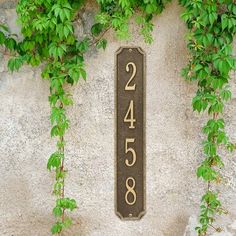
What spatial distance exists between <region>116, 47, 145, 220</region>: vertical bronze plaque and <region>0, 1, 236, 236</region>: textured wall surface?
0.05 metres

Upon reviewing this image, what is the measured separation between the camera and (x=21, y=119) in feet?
11.5

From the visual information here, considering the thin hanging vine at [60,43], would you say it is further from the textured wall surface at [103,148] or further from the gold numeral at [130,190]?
the gold numeral at [130,190]

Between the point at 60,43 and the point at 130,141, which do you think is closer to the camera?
the point at 60,43

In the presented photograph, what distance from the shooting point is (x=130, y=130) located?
3523 millimetres

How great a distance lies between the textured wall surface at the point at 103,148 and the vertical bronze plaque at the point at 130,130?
49 mm

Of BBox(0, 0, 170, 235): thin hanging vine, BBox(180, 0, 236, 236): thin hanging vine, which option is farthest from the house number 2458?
BBox(180, 0, 236, 236): thin hanging vine

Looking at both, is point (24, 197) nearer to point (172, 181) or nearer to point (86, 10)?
point (172, 181)

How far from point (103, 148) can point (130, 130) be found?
233mm

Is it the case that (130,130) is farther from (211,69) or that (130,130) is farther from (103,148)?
(211,69)

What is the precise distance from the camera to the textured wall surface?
11.5 ft

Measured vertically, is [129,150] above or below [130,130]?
below

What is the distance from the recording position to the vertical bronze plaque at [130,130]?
3.52 m

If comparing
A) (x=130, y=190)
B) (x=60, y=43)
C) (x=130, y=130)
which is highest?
(x=60, y=43)

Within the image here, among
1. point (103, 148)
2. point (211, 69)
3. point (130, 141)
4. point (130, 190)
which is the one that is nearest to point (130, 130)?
point (130, 141)
